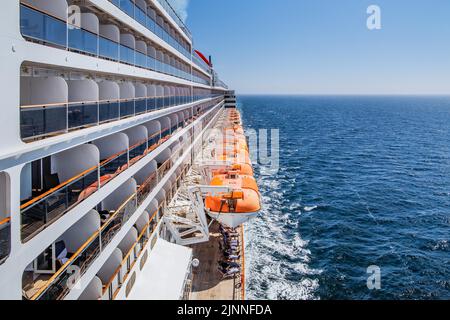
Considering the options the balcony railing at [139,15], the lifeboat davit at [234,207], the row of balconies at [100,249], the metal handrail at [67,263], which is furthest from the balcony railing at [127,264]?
the balcony railing at [139,15]

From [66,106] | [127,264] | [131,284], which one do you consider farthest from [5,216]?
[131,284]

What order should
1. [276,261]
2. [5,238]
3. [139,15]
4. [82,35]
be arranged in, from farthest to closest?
[276,261] < [139,15] < [82,35] < [5,238]

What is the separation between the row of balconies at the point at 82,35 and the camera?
6605 mm

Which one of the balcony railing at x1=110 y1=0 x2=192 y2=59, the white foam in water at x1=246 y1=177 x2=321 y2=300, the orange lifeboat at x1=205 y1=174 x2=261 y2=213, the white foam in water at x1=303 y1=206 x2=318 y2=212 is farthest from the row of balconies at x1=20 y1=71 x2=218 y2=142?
the white foam in water at x1=303 y1=206 x2=318 y2=212

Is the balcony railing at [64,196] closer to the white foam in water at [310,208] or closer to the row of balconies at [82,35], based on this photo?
the row of balconies at [82,35]

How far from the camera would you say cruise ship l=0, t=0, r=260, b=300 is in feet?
19.9

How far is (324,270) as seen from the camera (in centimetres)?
1994

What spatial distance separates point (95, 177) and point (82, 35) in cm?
382

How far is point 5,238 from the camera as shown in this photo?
5.78 m

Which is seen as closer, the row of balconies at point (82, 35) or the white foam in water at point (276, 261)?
the row of balconies at point (82, 35)

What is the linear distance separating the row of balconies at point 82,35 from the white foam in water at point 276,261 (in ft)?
38.2

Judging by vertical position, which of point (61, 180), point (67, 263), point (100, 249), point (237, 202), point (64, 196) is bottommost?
point (237, 202)

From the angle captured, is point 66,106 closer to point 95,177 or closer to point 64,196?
point 64,196
